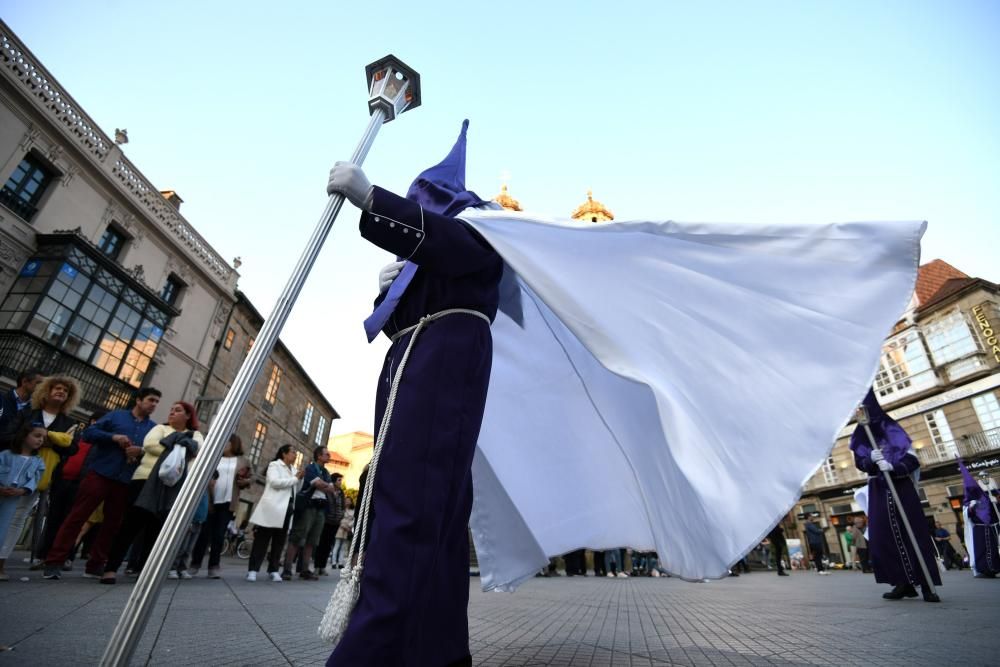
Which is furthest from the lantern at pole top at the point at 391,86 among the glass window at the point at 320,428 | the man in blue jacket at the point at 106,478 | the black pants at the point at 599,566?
the glass window at the point at 320,428

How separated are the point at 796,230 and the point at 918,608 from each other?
3.99 m

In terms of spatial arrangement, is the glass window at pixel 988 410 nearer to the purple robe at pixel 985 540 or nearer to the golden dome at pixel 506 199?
the purple robe at pixel 985 540

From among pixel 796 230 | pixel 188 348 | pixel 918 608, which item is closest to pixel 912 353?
pixel 918 608

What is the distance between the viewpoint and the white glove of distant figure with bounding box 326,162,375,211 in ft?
5.74

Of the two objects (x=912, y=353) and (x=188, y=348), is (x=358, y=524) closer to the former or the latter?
(x=188, y=348)

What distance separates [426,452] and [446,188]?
1262mm

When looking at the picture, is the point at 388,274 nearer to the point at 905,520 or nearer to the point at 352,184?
the point at 352,184

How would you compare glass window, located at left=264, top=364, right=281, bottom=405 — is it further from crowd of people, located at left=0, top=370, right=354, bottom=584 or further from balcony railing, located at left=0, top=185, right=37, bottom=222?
crowd of people, located at left=0, top=370, right=354, bottom=584

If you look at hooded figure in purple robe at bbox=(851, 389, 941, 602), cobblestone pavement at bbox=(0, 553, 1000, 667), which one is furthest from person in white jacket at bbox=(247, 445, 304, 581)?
hooded figure in purple robe at bbox=(851, 389, 941, 602)

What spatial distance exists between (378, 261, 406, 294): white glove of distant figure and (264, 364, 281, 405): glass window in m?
25.5

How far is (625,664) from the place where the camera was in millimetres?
2002

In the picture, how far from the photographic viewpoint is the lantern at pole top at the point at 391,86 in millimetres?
2430

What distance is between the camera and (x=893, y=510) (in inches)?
202

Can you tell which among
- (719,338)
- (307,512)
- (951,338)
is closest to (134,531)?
(307,512)
